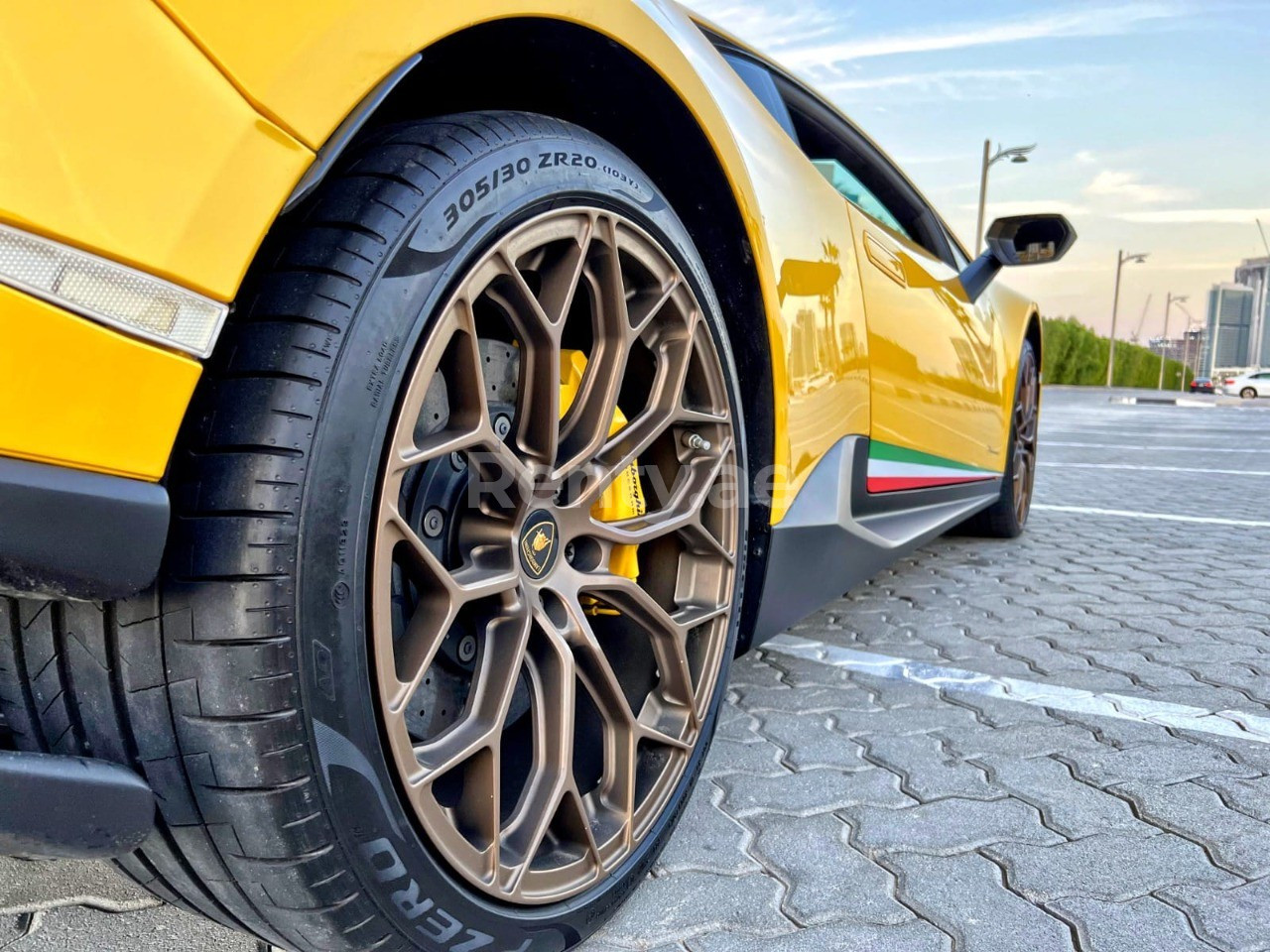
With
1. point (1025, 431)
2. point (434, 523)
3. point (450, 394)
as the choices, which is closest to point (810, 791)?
point (434, 523)

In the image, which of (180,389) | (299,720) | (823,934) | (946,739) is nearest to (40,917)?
(299,720)

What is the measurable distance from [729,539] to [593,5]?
2.69 ft

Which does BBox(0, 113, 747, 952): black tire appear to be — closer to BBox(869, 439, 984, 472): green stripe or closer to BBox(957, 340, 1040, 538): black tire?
BBox(869, 439, 984, 472): green stripe

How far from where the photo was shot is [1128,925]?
1.37 meters

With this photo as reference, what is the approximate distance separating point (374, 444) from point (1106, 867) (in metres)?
1.32

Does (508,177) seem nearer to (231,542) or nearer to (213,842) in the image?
(231,542)

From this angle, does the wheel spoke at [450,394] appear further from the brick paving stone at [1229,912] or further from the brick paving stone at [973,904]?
the brick paving stone at [1229,912]

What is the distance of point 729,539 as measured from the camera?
1.62 meters

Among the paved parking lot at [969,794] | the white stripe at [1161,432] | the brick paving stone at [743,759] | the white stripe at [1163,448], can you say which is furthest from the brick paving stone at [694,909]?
the white stripe at [1161,432]

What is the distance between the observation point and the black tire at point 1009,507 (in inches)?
165

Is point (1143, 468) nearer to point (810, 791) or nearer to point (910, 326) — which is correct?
point (910, 326)

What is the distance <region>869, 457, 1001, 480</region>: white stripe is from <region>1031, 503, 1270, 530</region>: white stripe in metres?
2.27

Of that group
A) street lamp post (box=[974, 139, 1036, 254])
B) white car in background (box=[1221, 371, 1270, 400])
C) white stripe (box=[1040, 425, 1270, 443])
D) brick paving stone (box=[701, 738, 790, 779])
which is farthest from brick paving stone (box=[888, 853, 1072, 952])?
white car in background (box=[1221, 371, 1270, 400])

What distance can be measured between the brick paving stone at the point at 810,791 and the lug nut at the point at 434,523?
0.81m
